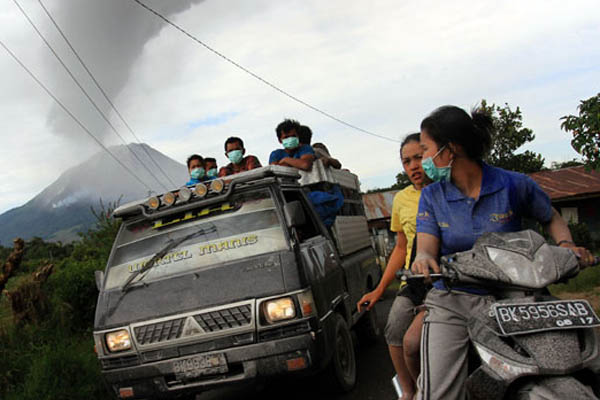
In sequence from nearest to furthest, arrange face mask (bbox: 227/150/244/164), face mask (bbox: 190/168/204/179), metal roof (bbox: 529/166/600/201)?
face mask (bbox: 227/150/244/164), face mask (bbox: 190/168/204/179), metal roof (bbox: 529/166/600/201)

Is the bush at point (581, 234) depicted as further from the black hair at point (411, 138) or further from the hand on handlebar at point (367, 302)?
the hand on handlebar at point (367, 302)

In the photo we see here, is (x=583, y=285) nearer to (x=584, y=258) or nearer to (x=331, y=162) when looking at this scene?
(x=331, y=162)

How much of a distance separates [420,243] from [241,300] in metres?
1.75

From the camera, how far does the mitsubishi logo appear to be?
3729 millimetres

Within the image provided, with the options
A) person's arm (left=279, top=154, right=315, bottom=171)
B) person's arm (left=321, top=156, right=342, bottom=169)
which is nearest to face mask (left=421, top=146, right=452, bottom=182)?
person's arm (left=279, top=154, right=315, bottom=171)

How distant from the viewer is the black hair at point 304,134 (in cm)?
698

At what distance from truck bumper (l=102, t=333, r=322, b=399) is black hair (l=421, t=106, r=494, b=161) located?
6.23 feet

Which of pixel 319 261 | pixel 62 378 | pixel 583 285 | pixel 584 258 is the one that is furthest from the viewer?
pixel 583 285

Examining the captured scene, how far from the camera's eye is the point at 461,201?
241cm

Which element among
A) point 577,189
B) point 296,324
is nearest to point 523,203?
point 296,324

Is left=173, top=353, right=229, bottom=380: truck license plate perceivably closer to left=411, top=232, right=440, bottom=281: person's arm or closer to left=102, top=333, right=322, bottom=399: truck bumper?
left=102, top=333, right=322, bottom=399: truck bumper

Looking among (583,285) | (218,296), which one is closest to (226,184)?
(218,296)

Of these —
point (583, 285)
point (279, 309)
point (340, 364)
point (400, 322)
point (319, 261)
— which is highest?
point (319, 261)

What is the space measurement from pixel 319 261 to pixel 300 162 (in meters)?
1.92
